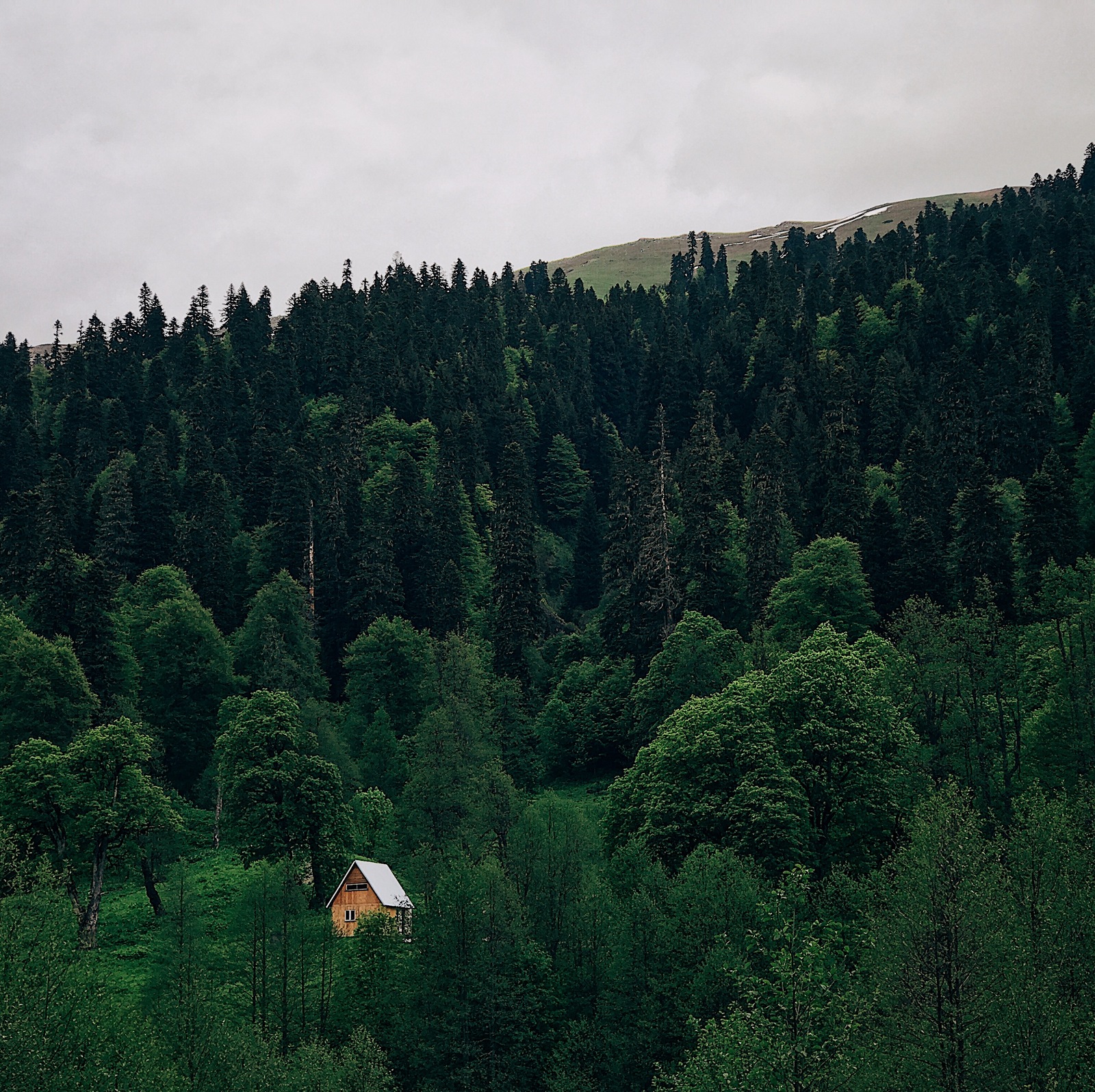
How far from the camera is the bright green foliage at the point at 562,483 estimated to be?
152 metres

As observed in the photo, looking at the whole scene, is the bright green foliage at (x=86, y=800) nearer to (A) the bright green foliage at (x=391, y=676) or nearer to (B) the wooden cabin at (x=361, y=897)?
(B) the wooden cabin at (x=361, y=897)

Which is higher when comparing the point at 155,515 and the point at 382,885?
the point at 155,515

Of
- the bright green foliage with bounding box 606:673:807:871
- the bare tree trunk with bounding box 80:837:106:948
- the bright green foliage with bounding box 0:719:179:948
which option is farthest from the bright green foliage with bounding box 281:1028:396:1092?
the bright green foliage with bounding box 0:719:179:948

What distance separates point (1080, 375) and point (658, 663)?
65.2m

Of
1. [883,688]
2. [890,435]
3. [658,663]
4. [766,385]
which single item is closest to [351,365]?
[766,385]

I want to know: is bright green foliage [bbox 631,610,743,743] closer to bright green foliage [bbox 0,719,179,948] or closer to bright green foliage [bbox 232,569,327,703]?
bright green foliage [bbox 232,569,327,703]

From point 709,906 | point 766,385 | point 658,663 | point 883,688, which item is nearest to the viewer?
point 709,906

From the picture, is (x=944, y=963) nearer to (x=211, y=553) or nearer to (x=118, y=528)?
(x=211, y=553)

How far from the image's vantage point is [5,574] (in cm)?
10888

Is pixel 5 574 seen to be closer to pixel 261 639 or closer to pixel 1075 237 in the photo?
pixel 261 639

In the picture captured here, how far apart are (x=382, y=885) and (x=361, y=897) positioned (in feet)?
4.79

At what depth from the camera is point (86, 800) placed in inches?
2717

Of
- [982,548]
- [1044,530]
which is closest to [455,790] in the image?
[982,548]

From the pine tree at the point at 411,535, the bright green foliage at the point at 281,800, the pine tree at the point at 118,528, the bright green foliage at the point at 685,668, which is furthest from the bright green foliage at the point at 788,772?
the pine tree at the point at 118,528
